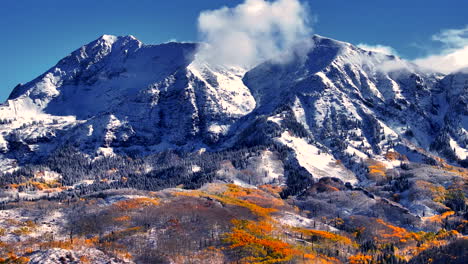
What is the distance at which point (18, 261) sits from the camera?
651 feet

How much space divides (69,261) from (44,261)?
927 centimetres

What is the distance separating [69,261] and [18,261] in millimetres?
19107

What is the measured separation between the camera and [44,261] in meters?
194

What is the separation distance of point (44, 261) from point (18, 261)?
12434mm

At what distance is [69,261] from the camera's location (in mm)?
198875
